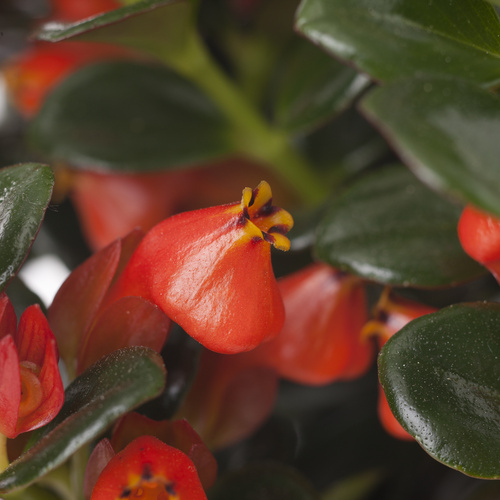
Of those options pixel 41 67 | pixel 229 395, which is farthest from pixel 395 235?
pixel 41 67

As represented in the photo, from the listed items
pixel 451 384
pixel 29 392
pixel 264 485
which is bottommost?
pixel 264 485

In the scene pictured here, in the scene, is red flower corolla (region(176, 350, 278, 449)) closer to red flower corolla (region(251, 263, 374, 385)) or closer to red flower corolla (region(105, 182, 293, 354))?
red flower corolla (region(251, 263, 374, 385))

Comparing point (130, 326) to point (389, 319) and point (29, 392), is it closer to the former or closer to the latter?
point (29, 392)

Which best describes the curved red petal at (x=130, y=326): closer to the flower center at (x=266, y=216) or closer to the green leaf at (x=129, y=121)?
the flower center at (x=266, y=216)

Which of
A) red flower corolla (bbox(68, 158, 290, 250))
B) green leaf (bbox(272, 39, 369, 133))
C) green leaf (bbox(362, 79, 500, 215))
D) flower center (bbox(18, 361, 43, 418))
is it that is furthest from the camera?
red flower corolla (bbox(68, 158, 290, 250))

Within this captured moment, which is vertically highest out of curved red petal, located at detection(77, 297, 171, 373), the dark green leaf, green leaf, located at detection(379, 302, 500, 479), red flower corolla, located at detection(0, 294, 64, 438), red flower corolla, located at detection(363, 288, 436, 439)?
red flower corolla, located at detection(0, 294, 64, 438)

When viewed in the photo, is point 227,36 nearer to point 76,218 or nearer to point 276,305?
point 76,218

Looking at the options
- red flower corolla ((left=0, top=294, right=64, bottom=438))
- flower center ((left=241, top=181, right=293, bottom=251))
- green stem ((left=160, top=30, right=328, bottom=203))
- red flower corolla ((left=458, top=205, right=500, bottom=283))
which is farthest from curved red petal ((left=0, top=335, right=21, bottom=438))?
green stem ((left=160, top=30, right=328, bottom=203))
